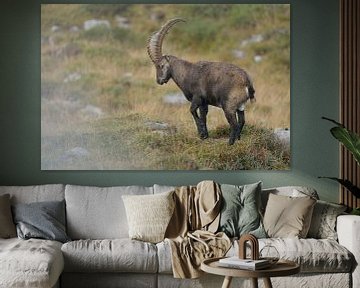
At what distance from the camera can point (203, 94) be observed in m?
7.39

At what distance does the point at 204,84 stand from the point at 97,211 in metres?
1.49

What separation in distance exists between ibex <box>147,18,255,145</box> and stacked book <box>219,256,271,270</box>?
220cm

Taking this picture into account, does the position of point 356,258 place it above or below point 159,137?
below

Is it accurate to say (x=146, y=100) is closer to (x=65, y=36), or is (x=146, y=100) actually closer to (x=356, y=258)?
(x=65, y=36)

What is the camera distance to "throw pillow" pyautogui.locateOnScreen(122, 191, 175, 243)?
21.6 ft

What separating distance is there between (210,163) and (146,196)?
801mm

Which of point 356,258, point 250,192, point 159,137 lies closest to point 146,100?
point 159,137

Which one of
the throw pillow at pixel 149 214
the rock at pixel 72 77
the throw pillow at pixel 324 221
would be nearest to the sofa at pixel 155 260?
the throw pillow at pixel 149 214

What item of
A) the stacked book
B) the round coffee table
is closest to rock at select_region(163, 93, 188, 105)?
the round coffee table

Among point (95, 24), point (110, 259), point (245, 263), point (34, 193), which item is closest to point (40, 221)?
point (34, 193)

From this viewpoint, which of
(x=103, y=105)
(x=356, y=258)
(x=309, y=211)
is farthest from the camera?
(x=103, y=105)

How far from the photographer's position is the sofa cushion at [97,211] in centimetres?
680

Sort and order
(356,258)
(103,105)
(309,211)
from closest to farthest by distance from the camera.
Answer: (356,258)
(309,211)
(103,105)

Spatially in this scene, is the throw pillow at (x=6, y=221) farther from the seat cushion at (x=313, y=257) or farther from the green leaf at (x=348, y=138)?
the green leaf at (x=348, y=138)
